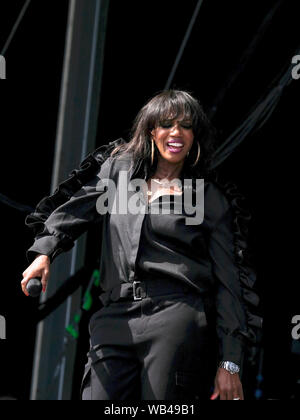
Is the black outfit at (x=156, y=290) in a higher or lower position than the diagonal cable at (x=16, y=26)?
lower

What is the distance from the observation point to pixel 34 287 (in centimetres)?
211

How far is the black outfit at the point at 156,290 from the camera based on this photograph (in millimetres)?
2189

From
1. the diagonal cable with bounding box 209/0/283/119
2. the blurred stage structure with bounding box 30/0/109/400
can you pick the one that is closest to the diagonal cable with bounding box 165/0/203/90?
the diagonal cable with bounding box 209/0/283/119

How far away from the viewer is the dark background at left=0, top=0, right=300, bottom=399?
362cm

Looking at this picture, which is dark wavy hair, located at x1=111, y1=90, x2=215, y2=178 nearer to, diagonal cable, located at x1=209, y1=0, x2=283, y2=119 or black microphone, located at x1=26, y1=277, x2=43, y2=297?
black microphone, located at x1=26, y1=277, x2=43, y2=297

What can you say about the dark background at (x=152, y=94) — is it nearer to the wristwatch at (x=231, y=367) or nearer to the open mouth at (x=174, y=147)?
the open mouth at (x=174, y=147)

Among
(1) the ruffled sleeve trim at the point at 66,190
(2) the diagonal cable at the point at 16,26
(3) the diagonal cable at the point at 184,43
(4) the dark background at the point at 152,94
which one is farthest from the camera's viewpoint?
(3) the diagonal cable at the point at 184,43

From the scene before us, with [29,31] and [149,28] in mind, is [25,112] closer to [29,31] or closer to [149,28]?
[29,31]

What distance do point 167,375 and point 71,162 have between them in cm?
161

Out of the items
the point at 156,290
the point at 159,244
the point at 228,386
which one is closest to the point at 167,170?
the point at 159,244

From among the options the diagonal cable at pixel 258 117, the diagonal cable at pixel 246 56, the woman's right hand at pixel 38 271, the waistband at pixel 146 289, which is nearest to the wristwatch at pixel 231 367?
the waistband at pixel 146 289

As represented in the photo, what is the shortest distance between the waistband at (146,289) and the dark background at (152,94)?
133 cm

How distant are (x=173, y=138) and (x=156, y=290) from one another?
521 millimetres

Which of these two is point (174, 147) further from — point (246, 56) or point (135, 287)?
point (246, 56)
